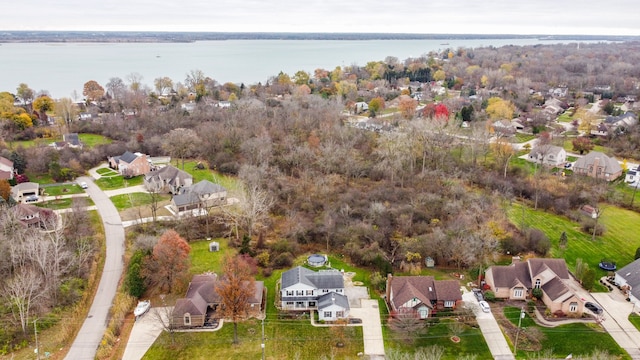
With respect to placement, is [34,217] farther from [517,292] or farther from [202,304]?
[517,292]

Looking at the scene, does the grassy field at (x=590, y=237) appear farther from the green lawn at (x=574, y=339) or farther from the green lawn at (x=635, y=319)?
the green lawn at (x=574, y=339)

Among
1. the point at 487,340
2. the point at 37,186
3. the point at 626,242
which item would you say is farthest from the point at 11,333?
the point at 626,242

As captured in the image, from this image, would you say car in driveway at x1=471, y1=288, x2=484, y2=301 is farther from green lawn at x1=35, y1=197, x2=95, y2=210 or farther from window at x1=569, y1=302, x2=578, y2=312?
green lawn at x1=35, y1=197, x2=95, y2=210

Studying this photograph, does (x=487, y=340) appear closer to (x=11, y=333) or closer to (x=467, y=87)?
(x=11, y=333)

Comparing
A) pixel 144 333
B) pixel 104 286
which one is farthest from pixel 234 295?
pixel 104 286

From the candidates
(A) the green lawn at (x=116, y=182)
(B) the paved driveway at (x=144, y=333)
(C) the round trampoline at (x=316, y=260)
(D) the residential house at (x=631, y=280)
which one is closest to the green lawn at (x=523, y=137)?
(D) the residential house at (x=631, y=280)

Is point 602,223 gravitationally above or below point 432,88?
below
